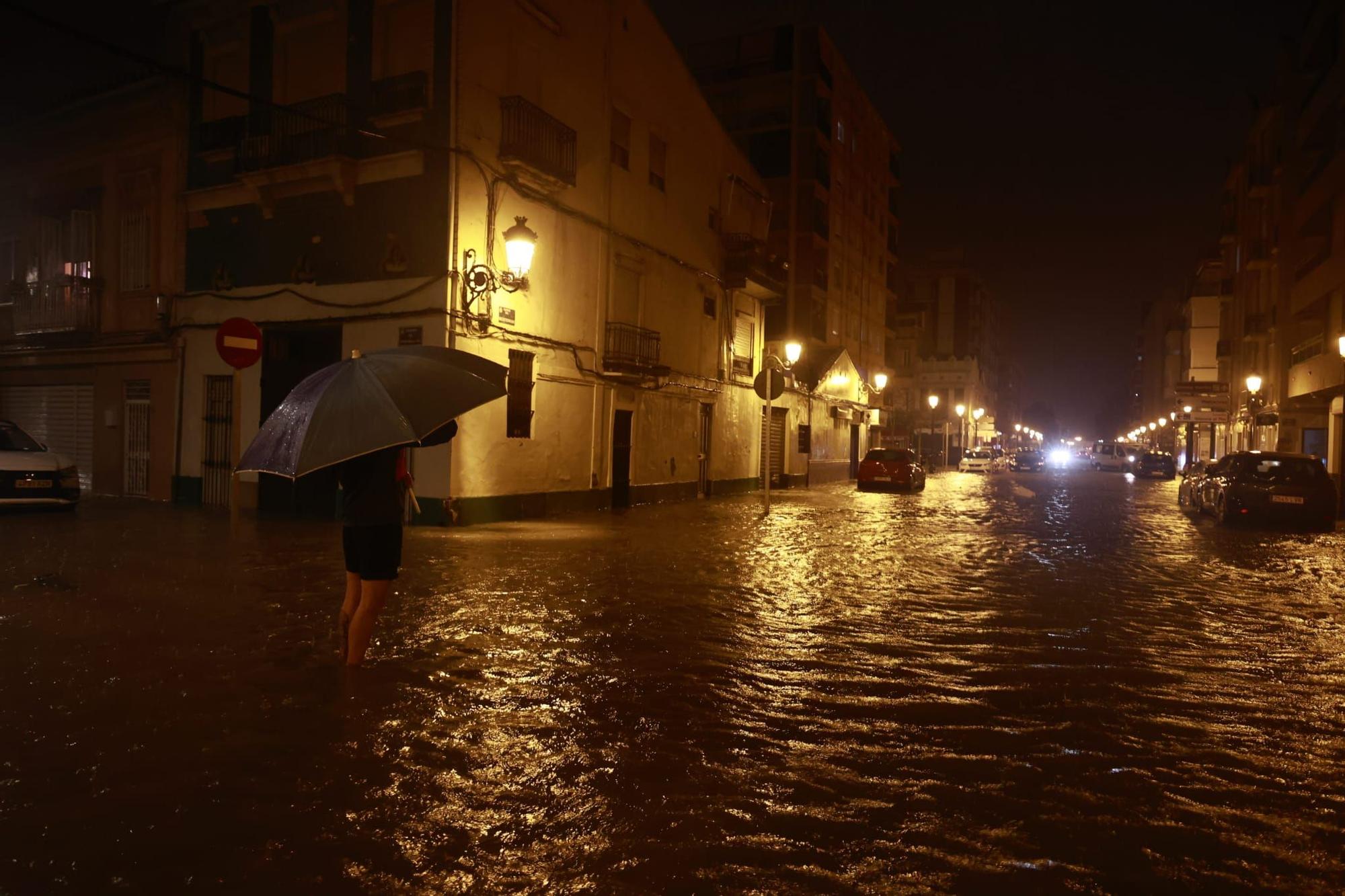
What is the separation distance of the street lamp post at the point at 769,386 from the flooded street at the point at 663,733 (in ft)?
29.9

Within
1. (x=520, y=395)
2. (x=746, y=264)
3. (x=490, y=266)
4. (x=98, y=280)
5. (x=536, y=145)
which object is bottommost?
(x=520, y=395)

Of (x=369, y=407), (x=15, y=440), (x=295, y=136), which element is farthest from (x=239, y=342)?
(x=15, y=440)

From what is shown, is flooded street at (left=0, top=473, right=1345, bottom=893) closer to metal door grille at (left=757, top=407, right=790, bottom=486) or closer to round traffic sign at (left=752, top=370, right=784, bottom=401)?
round traffic sign at (left=752, top=370, right=784, bottom=401)

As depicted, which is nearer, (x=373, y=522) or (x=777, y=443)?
(x=373, y=522)

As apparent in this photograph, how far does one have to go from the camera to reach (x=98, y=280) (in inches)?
752

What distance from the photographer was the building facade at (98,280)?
18344mm

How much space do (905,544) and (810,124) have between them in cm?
2505

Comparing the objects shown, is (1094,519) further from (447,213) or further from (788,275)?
(788,275)

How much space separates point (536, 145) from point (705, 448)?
10.9m

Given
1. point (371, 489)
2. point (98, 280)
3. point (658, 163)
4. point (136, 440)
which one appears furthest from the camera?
point (658, 163)

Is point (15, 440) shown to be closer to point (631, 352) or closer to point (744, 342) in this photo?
point (631, 352)

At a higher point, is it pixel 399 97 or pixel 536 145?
pixel 399 97

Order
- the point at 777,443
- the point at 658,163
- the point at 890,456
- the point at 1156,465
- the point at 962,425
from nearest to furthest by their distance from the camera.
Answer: the point at 658,163 → the point at 890,456 → the point at 777,443 → the point at 1156,465 → the point at 962,425

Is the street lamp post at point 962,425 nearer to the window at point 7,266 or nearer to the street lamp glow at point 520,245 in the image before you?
the street lamp glow at point 520,245
